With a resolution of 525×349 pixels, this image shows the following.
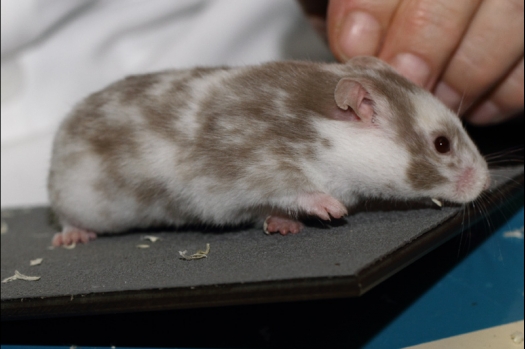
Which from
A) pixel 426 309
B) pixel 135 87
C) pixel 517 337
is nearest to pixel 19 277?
pixel 135 87

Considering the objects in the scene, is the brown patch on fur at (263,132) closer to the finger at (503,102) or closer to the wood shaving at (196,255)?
the wood shaving at (196,255)

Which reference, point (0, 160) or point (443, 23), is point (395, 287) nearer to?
point (443, 23)

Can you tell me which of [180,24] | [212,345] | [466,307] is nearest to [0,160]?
[180,24]

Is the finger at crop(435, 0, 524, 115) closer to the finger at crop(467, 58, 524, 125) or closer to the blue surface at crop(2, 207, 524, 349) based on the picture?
the finger at crop(467, 58, 524, 125)

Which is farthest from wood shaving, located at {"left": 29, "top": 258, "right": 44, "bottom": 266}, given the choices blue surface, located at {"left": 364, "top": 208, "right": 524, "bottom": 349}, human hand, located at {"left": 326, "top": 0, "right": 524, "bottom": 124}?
human hand, located at {"left": 326, "top": 0, "right": 524, "bottom": 124}

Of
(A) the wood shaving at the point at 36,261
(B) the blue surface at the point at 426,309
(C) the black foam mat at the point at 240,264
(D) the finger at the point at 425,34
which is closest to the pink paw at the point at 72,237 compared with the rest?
(C) the black foam mat at the point at 240,264

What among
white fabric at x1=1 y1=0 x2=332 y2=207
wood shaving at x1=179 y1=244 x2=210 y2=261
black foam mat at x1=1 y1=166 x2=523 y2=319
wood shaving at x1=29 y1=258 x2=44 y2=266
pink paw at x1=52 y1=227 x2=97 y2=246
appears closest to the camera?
black foam mat at x1=1 y1=166 x2=523 y2=319
